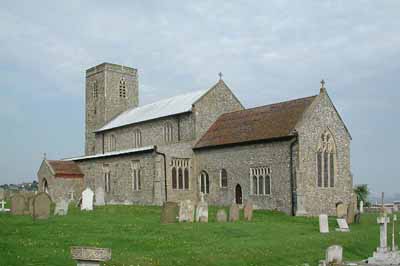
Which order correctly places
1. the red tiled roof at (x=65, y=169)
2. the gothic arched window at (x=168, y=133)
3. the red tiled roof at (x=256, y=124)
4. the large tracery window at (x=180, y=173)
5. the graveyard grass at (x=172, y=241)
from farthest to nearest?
the red tiled roof at (x=65, y=169) < the gothic arched window at (x=168, y=133) < the large tracery window at (x=180, y=173) < the red tiled roof at (x=256, y=124) < the graveyard grass at (x=172, y=241)

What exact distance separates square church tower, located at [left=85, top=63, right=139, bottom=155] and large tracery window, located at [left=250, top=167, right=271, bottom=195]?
953 inches

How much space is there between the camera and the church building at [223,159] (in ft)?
110

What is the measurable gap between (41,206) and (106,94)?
33479 mm

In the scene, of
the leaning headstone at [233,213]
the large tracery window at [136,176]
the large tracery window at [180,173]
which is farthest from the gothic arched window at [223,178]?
the leaning headstone at [233,213]

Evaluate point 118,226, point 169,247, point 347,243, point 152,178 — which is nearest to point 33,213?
point 118,226

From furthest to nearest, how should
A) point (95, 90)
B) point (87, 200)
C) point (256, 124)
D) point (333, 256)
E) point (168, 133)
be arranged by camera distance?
point (95, 90)
point (168, 133)
point (256, 124)
point (87, 200)
point (333, 256)

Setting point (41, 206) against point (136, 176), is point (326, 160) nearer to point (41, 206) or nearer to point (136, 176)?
point (136, 176)

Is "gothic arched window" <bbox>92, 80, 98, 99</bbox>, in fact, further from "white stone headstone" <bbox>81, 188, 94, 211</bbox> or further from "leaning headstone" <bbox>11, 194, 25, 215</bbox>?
"leaning headstone" <bbox>11, 194, 25, 215</bbox>

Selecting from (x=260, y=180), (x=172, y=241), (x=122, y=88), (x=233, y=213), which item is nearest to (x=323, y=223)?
(x=233, y=213)

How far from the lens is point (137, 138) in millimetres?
46906

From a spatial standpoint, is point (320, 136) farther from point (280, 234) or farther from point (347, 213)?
point (280, 234)

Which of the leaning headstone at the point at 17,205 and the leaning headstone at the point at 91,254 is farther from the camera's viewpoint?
the leaning headstone at the point at 17,205

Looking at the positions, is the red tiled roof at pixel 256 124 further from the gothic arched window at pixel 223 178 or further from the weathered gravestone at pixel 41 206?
the weathered gravestone at pixel 41 206

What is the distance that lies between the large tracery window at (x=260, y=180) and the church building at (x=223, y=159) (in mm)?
65
